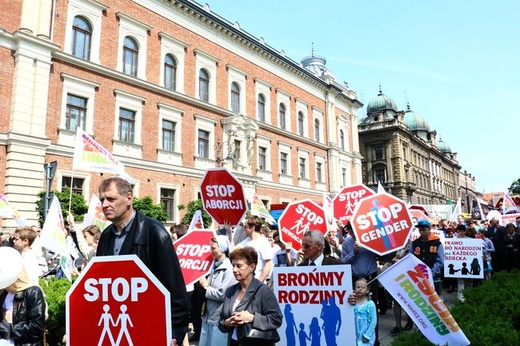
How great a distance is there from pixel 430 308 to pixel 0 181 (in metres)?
18.6

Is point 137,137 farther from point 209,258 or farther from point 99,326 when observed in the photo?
point 99,326

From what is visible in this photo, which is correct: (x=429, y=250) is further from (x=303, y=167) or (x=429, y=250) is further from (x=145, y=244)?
(x=303, y=167)

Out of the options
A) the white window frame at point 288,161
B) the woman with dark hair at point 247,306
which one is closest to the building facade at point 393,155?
the white window frame at point 288,161

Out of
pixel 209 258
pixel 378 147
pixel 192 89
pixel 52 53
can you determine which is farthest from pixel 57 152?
pixel 378 147

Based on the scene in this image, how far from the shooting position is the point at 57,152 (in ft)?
63.3

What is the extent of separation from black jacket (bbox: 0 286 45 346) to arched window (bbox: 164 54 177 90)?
23130 millimetres

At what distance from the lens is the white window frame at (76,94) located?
19812 mm

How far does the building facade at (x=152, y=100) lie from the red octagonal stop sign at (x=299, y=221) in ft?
44.7

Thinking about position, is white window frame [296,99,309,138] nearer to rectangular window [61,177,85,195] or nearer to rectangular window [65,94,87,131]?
rectangular window [65,94,87,131]

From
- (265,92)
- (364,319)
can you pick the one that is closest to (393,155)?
(265,92)

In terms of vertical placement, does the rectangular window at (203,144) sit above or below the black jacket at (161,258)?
above

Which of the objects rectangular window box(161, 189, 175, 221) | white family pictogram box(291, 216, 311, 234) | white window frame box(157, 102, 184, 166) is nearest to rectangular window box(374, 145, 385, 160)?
white window frame box(157, 102, 184, 166)

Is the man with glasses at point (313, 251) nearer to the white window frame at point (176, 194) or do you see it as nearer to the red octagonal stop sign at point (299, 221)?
the red octagonal stop sign at point (299, 221)

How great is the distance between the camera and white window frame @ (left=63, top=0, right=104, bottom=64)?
20625mm
